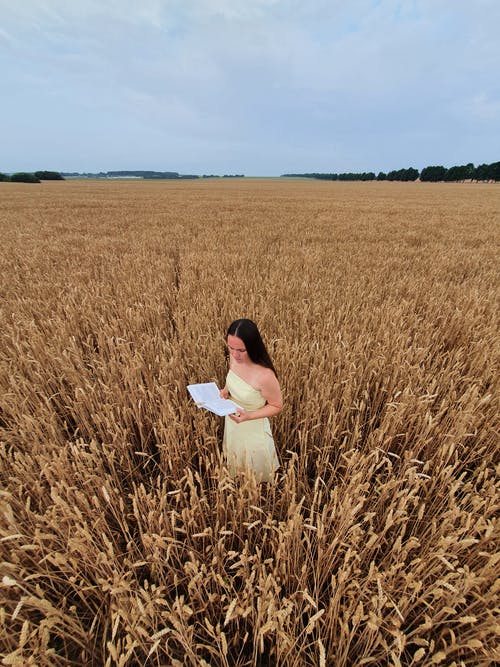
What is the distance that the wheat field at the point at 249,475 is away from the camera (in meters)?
1.00

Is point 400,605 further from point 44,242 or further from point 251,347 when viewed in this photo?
point 44,242

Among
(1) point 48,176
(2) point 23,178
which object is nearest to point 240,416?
(2) point 23,178

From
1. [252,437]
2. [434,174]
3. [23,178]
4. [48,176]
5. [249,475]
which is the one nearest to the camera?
[249,475]

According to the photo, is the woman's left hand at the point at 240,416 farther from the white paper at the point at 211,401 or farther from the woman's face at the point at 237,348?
the woman's face at the point at 237,348

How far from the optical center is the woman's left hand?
1.54 meters

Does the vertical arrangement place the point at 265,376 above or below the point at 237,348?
below

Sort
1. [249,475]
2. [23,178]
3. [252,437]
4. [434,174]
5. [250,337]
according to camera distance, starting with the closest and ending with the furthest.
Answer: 1. [249,475]
2. [250,337]
3. [252,437]
4. [23,178]
5. [434,174]

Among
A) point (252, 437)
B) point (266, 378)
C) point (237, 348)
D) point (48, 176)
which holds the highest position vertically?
point (48, 176)

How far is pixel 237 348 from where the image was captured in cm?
151

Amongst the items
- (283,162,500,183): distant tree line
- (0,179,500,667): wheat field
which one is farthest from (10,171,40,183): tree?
(283,162,500,183): distant tree line

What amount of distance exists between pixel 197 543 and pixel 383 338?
2.07m

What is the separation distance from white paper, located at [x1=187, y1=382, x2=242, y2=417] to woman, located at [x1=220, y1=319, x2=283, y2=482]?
0.06 m

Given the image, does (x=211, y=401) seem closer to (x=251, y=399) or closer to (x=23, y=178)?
(x=251, y=399)

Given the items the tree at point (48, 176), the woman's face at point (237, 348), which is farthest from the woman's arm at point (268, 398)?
the tree at point (48, 176)
